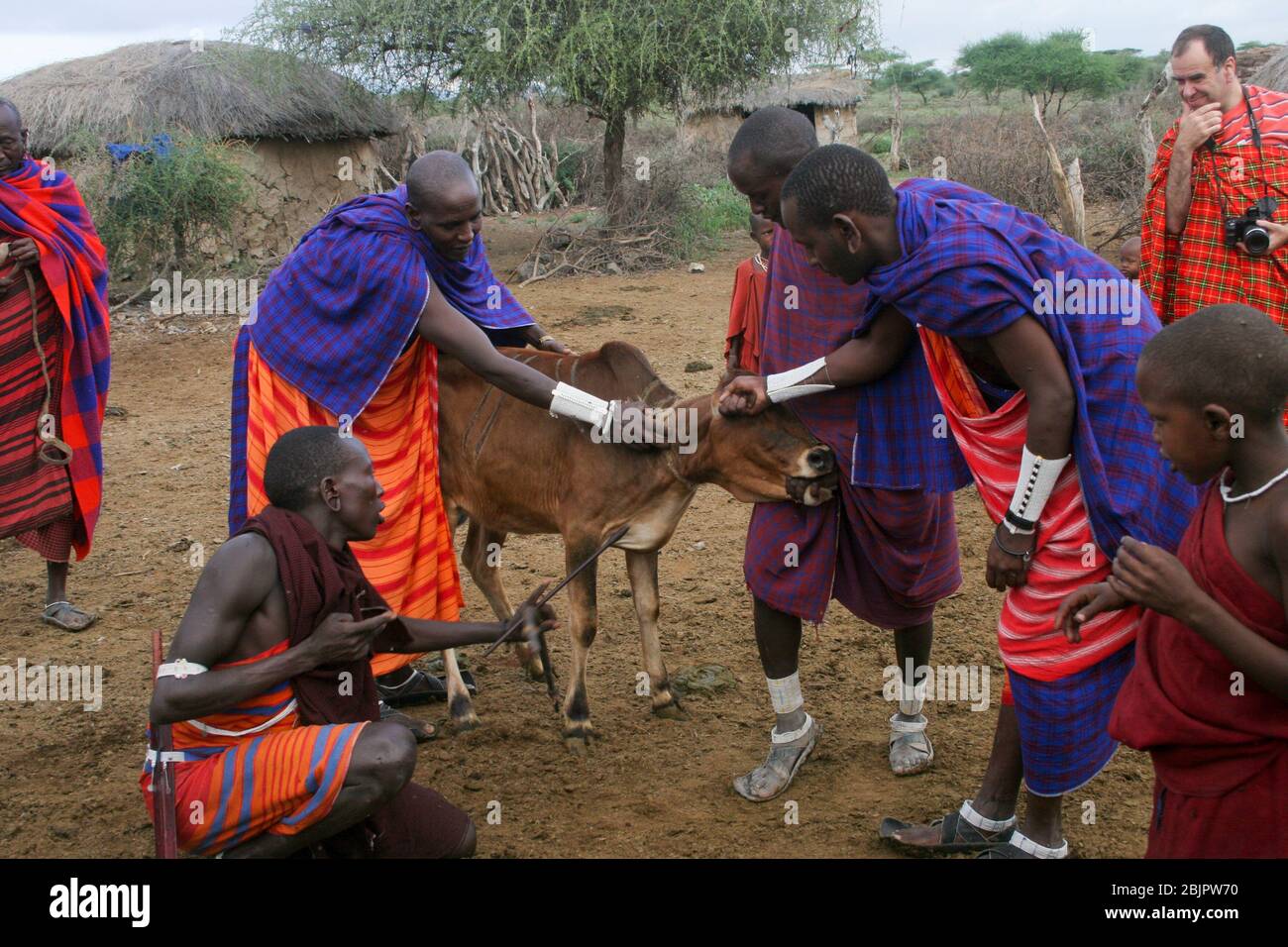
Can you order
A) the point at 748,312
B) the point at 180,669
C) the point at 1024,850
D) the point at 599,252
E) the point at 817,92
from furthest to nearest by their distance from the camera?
the point at 817,92 → the point at 599,252 → the point at 748,312 → the point at 1024,850 → the point at 180,669

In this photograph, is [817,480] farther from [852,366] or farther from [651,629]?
[651,629]

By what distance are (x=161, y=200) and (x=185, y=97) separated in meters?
3.34

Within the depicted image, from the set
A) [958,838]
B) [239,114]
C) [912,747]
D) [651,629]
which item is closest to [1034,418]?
[958,838]

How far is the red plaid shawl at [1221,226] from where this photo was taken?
4777 mm

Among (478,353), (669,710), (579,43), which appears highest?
(579,43)

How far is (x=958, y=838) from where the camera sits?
353 centimetres

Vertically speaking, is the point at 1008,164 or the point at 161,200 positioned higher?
the point at 1008,164

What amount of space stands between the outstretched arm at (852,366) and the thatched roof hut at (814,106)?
2083cm

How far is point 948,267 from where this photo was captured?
2895mm

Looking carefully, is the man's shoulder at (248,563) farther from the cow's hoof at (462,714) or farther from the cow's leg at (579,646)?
the cow's hoof at (462,714)

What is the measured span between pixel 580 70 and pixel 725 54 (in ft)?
6.37

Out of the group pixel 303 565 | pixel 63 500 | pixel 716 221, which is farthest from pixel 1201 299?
pixel 716 221

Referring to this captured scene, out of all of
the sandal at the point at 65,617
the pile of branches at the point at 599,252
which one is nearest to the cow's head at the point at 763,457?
the sandal at the point at 65,617

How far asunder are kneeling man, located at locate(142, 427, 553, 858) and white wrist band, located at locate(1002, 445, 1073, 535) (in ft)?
5.48
